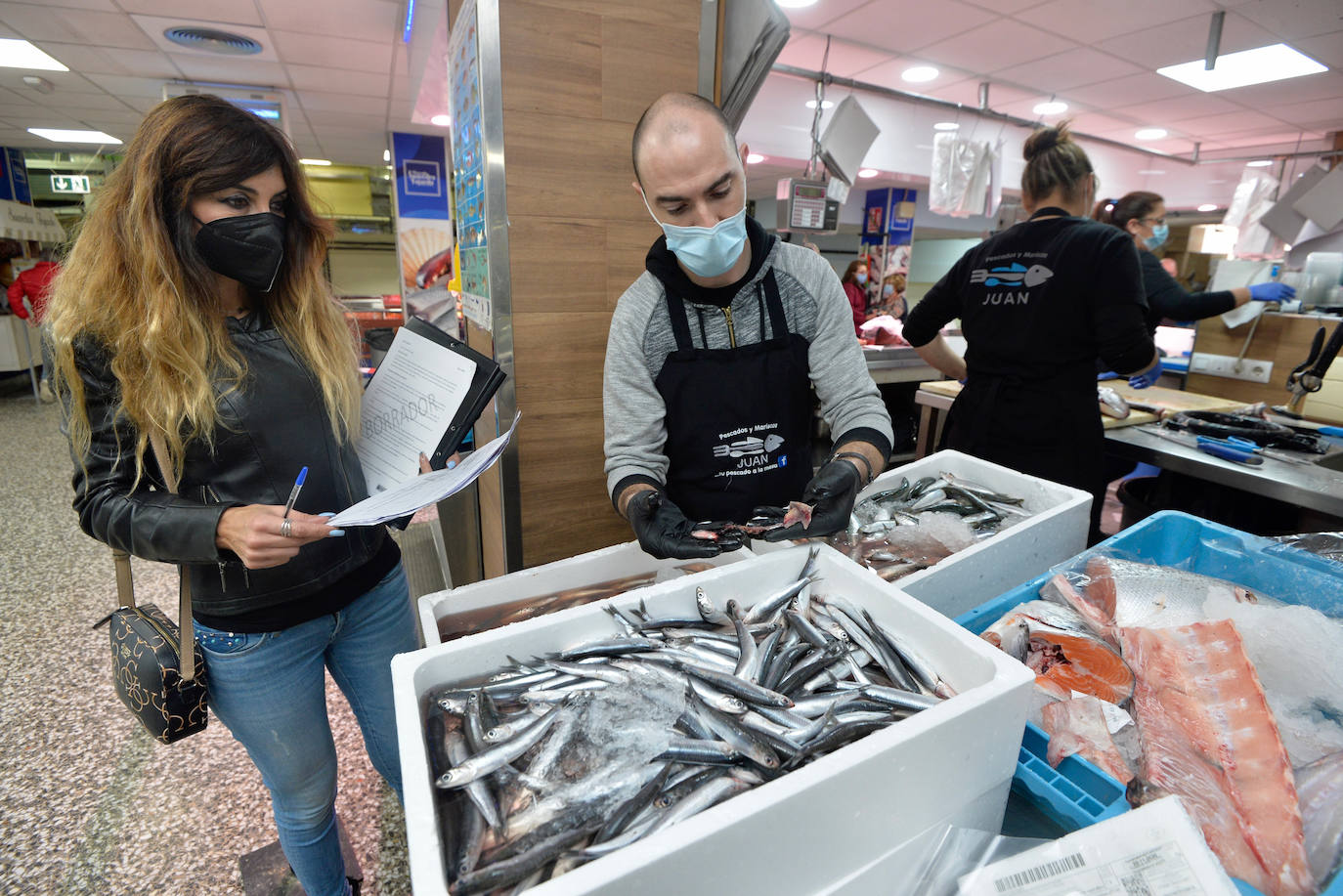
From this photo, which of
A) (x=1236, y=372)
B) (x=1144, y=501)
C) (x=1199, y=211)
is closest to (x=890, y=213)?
(x=1199, y=211)

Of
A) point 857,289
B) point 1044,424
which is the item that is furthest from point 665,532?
point 857,289

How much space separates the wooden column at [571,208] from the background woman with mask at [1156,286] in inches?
78.5

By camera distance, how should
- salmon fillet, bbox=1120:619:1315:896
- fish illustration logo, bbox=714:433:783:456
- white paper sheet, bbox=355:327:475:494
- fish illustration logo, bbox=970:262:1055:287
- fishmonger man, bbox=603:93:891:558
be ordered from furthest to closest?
fish illustration logo, bbox=970:262:1055:287 → fish illustration logo, bbox=714:433:783:456 → fishmonger man, bbox=603:93:891:558 → white paper sheet, bbox=355:327:475:494 → salmon fillet, bbox=1120:619:1315:896

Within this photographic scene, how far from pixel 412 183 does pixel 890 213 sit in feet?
28.2

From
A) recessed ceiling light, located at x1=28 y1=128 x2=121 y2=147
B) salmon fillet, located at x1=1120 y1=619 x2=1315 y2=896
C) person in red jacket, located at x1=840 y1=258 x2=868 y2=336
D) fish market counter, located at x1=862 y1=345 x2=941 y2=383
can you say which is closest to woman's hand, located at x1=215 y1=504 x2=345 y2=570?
salmon fillet, located at x1=1120 y1=619 x2=1315 y2=896

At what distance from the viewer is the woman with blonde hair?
1133 millimetres

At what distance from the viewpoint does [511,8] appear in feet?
5.64

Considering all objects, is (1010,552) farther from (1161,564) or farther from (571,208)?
(571,208)

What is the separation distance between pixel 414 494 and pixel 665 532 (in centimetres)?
51

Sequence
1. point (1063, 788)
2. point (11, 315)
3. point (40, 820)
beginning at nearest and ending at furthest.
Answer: point (1063, 788)
point (40, 820)
point (11, 315)

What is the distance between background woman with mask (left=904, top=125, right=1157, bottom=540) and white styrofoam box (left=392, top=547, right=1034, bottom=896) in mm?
1665

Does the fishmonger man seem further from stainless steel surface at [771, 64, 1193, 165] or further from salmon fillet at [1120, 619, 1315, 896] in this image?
stainless steel surface at [771, 64, 1193, 165]

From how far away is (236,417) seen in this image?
122 cm

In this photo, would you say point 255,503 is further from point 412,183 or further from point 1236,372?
point 412,183
